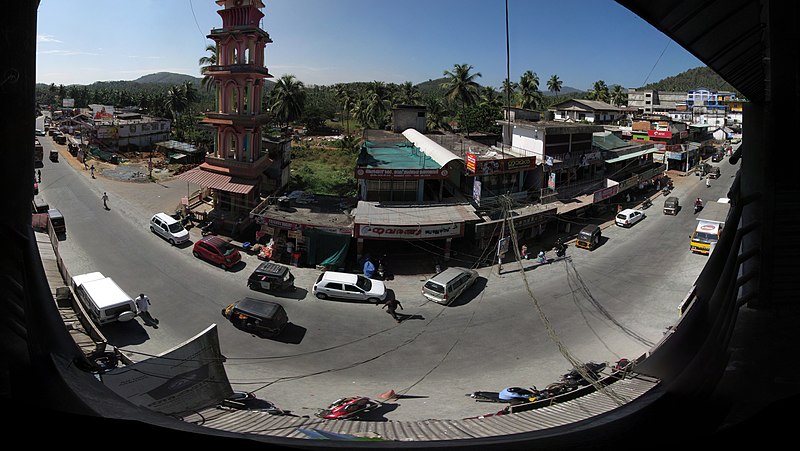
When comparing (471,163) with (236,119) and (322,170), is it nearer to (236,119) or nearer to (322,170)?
(236,119)

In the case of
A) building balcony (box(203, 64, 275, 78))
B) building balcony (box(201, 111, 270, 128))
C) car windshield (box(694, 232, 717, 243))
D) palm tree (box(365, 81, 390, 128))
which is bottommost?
car windshield (box(694, 232, 717, 243))

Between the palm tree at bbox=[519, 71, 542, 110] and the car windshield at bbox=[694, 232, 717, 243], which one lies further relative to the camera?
the palm tree at bbox=[519, 71, 542, 110]

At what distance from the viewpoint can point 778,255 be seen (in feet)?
7.30

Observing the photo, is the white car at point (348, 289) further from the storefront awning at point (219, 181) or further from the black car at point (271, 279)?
the storefront awning at point (219, 181)

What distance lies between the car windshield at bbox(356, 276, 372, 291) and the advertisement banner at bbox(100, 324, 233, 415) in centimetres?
656

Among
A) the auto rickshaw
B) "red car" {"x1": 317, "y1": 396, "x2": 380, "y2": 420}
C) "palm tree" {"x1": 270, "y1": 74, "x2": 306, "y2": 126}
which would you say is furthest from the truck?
"palm tree" {"x1": 270, "y1": 74, "x2": 306, "y2": 126}

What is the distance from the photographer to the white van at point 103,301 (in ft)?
38.6

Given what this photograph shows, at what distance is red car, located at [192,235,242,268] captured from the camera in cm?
1688

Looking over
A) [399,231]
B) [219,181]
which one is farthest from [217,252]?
[399,231]

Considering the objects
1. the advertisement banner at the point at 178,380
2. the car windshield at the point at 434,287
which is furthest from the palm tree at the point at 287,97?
the advertisement banner at the point at 178,380

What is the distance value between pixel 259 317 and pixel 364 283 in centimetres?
389

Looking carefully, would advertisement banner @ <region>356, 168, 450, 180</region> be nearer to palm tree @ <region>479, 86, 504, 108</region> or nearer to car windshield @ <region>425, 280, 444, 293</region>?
car windshield @ <region>425, 280, 444, 293</region>

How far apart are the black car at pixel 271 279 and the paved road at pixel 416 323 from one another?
0.35 metres

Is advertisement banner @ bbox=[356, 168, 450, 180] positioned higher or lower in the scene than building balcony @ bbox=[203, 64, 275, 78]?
lower
